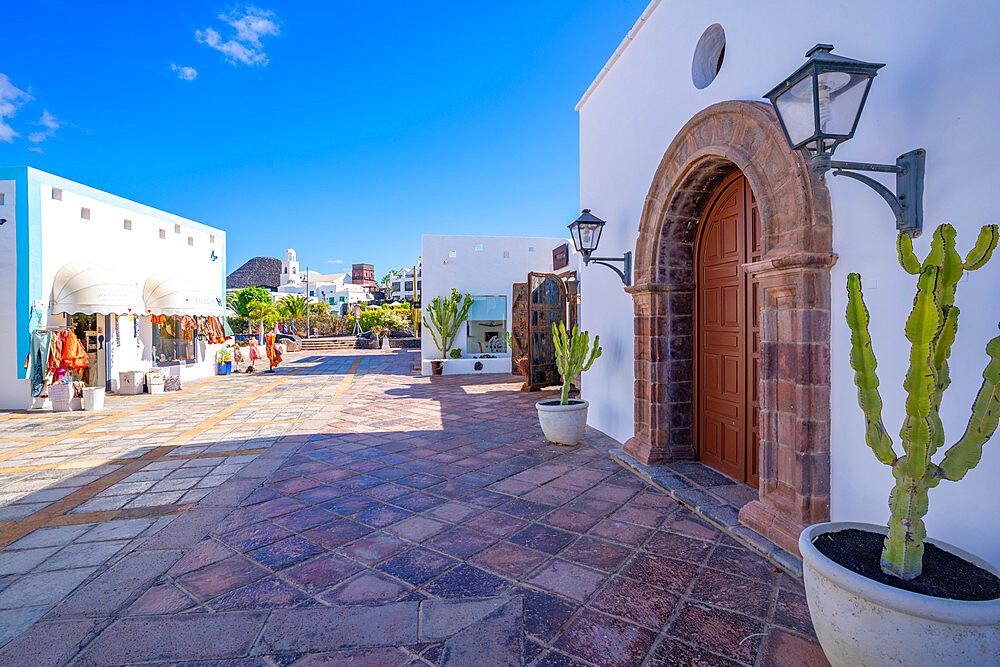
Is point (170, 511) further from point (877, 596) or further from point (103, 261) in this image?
point (103, 261)

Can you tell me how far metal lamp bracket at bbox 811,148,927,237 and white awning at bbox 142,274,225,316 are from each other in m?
13.1

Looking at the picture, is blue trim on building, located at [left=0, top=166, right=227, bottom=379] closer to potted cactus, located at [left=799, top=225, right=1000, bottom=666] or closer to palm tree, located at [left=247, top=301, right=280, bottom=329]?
potted cactus, located at [left=799, top=225, right=1000, bottom=666]

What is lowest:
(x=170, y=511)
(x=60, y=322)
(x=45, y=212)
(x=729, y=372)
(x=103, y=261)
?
(x=170, y=511)

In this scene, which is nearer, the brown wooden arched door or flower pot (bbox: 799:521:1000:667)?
flower pot (bbox: 799:521:1000:667)

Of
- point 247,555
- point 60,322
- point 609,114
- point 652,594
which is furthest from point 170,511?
point 60,322

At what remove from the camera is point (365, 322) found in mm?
32000

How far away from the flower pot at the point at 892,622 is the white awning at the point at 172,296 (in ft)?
43.5

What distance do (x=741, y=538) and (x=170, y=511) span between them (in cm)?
435

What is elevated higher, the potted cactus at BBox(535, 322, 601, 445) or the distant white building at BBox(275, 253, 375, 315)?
the distant white building at BBox(275, 253, 375, 315)

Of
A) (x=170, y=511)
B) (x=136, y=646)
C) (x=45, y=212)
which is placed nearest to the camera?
(x=136, y=646)

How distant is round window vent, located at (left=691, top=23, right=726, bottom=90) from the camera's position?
4.19 m

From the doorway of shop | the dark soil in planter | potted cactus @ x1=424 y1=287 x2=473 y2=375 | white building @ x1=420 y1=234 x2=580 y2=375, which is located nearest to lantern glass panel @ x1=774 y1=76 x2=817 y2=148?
the dark soil in planter

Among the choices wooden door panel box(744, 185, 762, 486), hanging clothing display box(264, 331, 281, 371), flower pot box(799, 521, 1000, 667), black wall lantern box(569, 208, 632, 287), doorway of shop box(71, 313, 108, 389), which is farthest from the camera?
hanging clothing display box(264, 331, 281, 371)

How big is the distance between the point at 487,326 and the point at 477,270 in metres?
2.50
